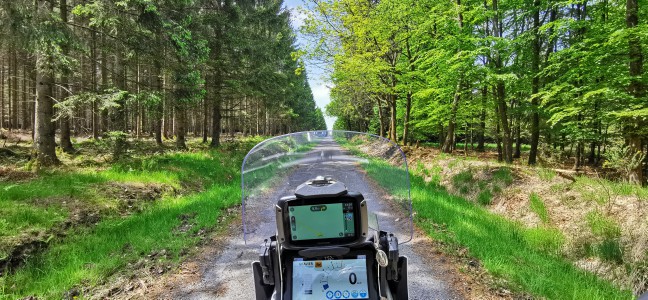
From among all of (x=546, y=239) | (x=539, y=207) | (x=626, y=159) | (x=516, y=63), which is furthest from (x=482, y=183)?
(x=516, y=63)

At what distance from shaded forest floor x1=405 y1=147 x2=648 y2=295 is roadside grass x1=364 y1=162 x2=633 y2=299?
24cm

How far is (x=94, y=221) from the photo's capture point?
615 centimetres

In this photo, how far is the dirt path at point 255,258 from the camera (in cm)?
296

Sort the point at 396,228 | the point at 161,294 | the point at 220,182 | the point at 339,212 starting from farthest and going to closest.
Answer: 1. the point at 220,182
2. the point at 161,294
3. the point at 396,228
4. the point at 339,212

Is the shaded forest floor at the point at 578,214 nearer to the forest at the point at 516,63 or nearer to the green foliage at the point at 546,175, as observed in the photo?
the green foliage at the point at 546,175

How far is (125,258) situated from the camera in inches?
187

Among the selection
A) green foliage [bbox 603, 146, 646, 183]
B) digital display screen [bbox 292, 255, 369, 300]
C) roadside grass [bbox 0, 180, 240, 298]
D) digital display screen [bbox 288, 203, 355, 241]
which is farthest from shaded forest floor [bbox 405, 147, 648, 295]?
roadside grass [bbox 0, 180, 240, 298]

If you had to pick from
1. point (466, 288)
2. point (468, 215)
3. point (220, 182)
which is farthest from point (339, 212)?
point (220, 182)

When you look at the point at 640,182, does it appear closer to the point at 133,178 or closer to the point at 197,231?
the point at 197,231

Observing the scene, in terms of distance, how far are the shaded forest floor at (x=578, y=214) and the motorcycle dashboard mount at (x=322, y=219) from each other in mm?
4442

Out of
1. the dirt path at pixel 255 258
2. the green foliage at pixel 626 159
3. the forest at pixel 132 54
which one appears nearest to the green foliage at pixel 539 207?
the green foliage at pixel 626 159

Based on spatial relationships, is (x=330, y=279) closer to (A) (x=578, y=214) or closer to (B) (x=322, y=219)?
(B) (x=322, y=219)

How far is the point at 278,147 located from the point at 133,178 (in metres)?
7.52

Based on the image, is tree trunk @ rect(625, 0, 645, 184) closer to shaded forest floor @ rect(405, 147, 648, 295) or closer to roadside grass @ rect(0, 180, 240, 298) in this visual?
shaded forest floor @ rect(405, 147, 648, 295)
